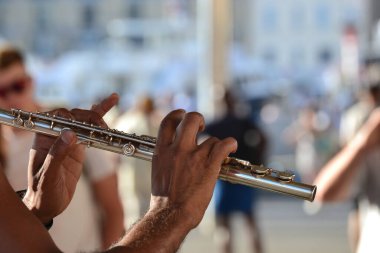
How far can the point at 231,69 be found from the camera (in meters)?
27.8

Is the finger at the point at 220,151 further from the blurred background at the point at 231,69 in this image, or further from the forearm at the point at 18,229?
the blurred background at the point at 231,69

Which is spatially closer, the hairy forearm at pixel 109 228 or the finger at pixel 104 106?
the finger at pixel 104 106

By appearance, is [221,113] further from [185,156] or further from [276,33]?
[276,33]

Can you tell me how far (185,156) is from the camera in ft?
5.76

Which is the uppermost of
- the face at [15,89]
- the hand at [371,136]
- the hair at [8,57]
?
the hair at [8,57]

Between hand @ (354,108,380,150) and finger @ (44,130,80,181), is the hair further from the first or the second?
finger @ (44,130,80,181)

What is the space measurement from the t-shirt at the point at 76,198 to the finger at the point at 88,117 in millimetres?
856

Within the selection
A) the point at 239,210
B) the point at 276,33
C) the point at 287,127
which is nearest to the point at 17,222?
the point at 239,210

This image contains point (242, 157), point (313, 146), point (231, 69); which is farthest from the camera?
point (231, 69)

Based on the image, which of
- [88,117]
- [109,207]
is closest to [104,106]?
[88,117]

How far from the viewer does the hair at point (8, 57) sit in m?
3.77

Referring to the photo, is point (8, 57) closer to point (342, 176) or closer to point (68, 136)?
point (342, 176)

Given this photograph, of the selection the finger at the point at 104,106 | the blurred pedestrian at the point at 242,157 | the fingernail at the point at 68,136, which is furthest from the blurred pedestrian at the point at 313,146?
the fingernail at the point at 68,136

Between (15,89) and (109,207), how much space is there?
556 mm
